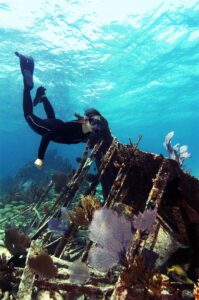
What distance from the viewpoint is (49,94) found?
34.8 metres

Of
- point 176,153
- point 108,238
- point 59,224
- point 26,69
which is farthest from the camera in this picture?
point 26,69

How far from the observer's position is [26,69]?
343 inches

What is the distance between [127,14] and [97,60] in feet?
21.2

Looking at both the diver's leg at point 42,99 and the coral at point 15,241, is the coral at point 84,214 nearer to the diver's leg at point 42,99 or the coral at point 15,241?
the coral at point 15,241

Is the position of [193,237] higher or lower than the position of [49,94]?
lower

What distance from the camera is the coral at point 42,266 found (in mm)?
3872

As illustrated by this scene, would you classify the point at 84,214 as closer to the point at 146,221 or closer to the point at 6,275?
the point at 6,275

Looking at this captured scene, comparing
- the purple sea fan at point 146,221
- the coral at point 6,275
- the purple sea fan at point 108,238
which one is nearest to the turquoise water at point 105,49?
the coral at point 6,275

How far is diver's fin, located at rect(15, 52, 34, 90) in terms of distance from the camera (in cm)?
851

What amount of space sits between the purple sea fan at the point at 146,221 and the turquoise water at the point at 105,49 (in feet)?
53.8

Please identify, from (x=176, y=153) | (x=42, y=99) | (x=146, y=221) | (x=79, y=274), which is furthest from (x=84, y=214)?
(x=42, y=99)

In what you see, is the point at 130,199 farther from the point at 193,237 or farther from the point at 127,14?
the point at 127,14

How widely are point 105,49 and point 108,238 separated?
20.8 metres

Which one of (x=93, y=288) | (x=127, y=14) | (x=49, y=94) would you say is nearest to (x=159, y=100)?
(x=49, y=94)
